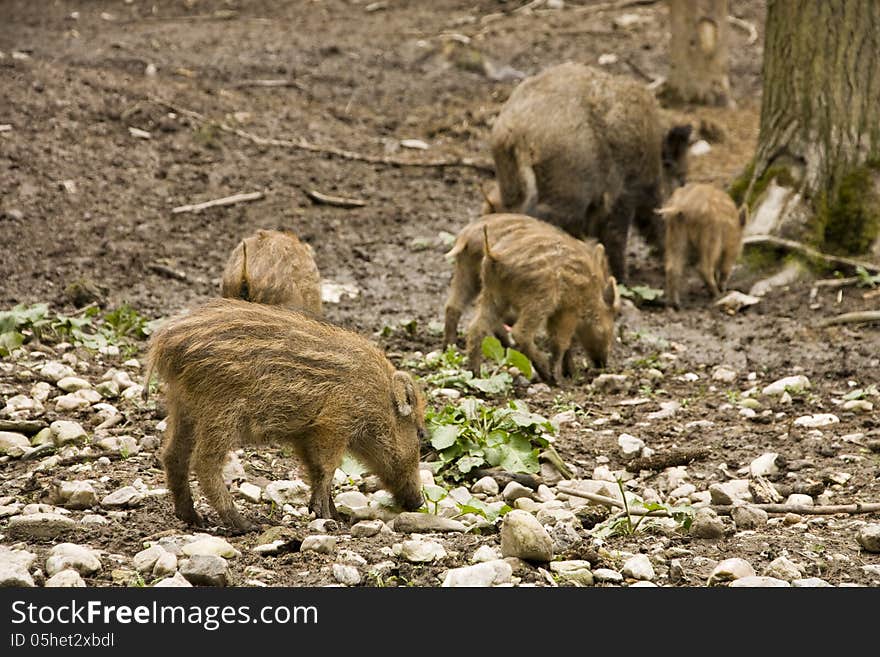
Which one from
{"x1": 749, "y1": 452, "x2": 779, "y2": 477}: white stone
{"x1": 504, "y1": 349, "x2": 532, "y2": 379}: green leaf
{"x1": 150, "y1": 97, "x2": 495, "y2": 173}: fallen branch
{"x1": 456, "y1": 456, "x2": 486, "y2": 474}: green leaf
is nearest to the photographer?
{"x1": 456, "y1": 456, "x2": 486, "y2": 474}: green leaf

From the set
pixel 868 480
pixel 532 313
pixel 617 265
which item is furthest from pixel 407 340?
pixel 868 480

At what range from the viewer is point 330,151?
36.0 feet

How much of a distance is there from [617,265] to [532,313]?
95.6 inches

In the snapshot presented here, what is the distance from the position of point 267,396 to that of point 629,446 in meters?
2.03

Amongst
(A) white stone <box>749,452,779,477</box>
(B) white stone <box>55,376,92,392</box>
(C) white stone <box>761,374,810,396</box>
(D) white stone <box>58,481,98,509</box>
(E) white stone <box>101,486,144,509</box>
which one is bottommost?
(C) white stone <box>761,374,810,396</box>

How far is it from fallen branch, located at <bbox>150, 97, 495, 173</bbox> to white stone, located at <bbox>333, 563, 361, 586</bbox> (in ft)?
24.0

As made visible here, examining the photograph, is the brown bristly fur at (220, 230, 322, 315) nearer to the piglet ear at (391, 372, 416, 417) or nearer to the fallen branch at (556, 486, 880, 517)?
the piglet ear at (391, 372, 416, 417)

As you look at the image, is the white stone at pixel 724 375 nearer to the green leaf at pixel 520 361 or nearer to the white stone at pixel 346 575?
the green leaf at pixel 520 361

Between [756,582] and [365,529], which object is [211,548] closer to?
[365,529]

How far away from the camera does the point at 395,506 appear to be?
16.6 feet

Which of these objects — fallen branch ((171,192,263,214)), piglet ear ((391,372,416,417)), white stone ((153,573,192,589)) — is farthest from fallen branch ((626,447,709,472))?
fallen branch ((171,192,263,214))

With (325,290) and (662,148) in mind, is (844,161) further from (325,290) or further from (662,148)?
(325,290)

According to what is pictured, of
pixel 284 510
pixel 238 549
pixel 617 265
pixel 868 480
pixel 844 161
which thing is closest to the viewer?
pixel 238 549

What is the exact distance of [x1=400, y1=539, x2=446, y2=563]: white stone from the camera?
4.10 meters
